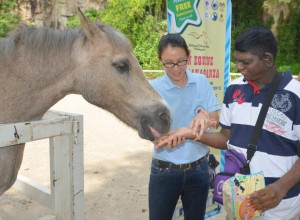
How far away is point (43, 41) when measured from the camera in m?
2.38

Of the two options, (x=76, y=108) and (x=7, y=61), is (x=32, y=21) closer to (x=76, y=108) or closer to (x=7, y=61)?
(x=76, y=108)

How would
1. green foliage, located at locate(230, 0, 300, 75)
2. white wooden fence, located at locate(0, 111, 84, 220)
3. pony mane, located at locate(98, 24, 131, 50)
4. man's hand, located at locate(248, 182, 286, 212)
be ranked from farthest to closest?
green foliage, located at locate(230, 0, 300, 75)
white wooden fence, located at locate(0, 111, 84, 220)
pony mane, located at locate(98, 24, 131, 50)
man's hand, located at locate(248, 182, 286, 212)

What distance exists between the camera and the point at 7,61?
2.30 meters

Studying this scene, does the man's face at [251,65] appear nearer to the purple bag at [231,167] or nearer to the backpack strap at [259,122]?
the backpack strap at [259,122]

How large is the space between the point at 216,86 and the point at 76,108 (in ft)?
23.9

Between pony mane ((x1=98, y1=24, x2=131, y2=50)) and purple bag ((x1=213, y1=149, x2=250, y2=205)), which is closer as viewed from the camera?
purple bag ((x1=213, y1=149, x2=250, y2=205))

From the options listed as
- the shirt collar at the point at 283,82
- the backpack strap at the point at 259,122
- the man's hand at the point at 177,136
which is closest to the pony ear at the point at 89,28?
the man's hand at the point at 177,136

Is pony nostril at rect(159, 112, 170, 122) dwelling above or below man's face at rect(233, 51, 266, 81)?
below

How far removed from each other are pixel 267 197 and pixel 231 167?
0.27 m

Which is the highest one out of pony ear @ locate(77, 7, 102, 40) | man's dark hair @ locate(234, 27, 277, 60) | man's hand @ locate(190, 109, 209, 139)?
pony ear @ locate(77, 7, 102, 40)

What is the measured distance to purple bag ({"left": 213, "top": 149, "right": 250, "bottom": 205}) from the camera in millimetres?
1803

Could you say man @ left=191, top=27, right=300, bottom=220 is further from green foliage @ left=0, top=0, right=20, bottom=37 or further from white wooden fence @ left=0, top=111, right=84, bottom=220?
green foliage @ left=0, top=0, right=20, bottom=37

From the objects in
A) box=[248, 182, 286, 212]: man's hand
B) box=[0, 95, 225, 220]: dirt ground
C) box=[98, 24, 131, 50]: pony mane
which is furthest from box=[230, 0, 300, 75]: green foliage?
box=[248, 182, 286, 212]: man's hand

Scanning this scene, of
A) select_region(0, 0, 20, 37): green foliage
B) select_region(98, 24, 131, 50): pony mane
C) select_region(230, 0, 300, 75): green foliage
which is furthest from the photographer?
select_region(230, 0, 300, 75): green foliage
